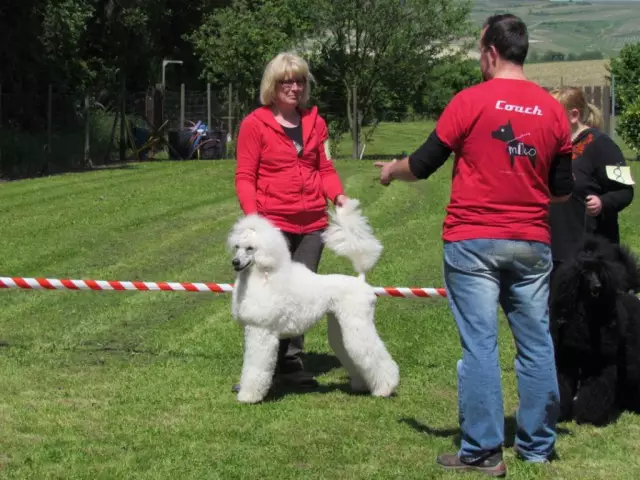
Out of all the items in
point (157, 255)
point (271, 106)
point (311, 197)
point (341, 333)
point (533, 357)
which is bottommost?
point (157, 255)

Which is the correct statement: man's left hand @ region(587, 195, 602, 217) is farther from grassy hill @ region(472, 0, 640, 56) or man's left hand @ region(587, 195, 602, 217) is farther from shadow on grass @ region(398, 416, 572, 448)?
grassy hill @ region(472, 0, 640, 56)

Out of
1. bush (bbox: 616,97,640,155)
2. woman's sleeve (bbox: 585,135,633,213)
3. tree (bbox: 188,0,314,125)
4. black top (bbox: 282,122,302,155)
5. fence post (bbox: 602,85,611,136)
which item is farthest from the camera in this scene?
fence post (bbox: 602,85,611,136)

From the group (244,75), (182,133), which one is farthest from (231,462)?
(244,75)

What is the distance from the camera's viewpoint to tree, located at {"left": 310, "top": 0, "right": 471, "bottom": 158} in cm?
2708

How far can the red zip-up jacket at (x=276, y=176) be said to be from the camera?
6.09 meters

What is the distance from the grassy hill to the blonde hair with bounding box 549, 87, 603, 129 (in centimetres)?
6301

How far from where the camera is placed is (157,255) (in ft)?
39.2

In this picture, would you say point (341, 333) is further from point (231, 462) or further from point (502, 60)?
point (502, 60)

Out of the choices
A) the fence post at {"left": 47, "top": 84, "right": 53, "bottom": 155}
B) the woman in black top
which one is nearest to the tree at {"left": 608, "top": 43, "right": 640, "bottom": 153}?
the fence post at {"left": 47, "top": 84, "right": 53, "bottom": 155}

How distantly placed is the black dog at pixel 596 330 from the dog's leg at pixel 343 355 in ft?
4.46

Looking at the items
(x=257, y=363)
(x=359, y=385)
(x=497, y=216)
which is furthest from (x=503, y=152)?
(x=359, y=385)

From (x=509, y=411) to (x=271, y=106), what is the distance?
2.47 metres

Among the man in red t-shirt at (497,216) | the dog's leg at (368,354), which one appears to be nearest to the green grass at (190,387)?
the dog's leg at (368,354)

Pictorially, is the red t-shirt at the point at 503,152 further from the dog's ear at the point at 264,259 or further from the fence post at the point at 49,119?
the fence post at the point at 49,119
